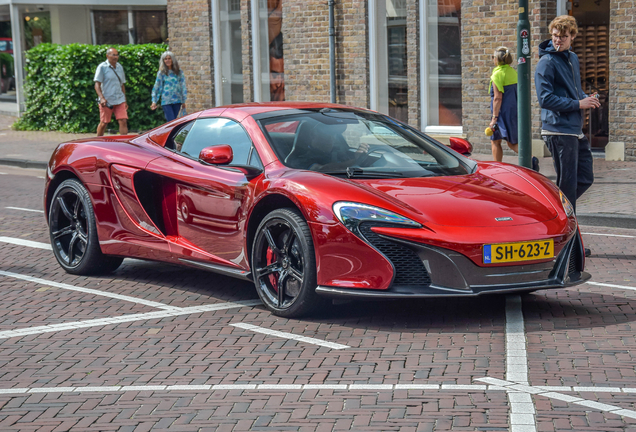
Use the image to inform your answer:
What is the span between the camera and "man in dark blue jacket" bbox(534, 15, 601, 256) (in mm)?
7594

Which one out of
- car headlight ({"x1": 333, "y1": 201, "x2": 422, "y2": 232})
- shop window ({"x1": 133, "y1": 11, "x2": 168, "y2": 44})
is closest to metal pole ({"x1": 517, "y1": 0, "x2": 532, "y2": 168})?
car headlight ({"x1": 333, "y1": 201, "x2": 422, "y2": 232})

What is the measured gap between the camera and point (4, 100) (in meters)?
29.4

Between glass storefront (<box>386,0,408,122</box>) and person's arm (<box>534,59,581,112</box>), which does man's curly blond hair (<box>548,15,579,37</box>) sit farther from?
glass storefront (<box>386,0,408,122</box>)

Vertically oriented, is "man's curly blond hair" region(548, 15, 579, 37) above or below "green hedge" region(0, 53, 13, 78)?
below

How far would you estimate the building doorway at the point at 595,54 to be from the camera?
50.6 ft

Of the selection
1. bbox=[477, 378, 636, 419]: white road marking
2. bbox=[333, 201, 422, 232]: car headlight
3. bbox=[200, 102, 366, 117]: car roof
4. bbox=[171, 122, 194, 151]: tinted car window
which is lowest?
bbox=[477, 378, 636, 419]: white road marking

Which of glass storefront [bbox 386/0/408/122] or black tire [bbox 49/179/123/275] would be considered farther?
glass storefront [bbox 386/0/408/122]

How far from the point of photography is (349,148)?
6.31 meters

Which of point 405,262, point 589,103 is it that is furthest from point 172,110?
point 405,262

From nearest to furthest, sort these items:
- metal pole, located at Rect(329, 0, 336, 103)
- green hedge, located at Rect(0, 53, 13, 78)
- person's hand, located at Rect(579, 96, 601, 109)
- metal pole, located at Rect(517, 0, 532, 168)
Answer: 1. person's hand, located at Rect(579, 96, 601, 109)
2. metal pole, located at Rect(517, 0, 532, 168)
3. metal pole, located at Rect(329, 0, 336, 103)
4. green hedge, located at Rect(0, 53, 13, 78)

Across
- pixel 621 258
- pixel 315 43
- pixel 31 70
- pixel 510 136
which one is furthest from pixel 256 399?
pixel 31 70

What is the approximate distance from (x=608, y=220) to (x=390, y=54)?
8601 mm

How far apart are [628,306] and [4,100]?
86.8 feet

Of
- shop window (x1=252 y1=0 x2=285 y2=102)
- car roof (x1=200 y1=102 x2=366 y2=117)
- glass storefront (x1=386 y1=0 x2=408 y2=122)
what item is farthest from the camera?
shop window (x1=252 y1=0 x2=285 y2=102)
